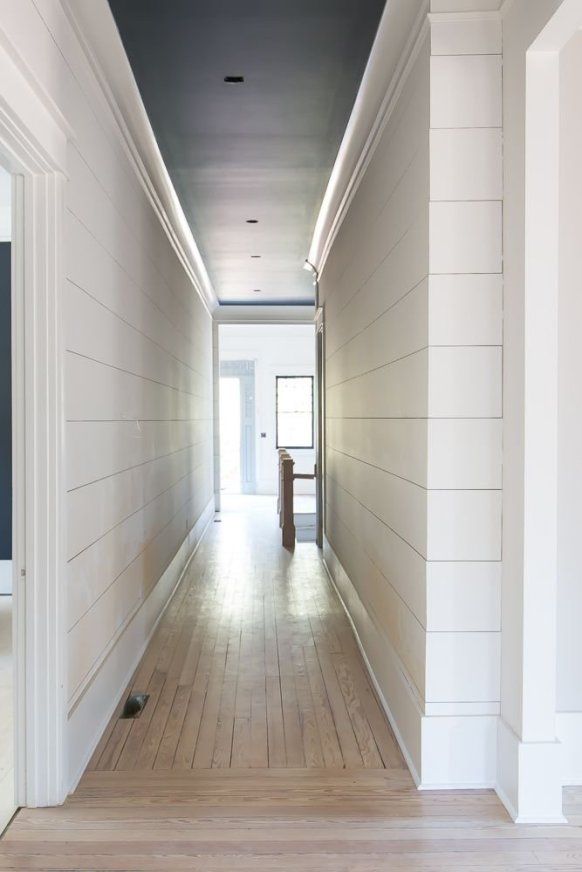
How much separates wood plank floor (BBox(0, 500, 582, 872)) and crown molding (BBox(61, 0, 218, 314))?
2.64 metres

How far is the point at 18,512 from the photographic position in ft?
7.88

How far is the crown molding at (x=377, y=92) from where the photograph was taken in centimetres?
270

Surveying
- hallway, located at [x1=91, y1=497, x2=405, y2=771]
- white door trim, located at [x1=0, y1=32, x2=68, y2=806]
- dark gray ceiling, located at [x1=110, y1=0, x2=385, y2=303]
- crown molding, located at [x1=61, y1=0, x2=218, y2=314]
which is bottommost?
hallway, located at [x1=91, y1=497, x2=405, y2=771]

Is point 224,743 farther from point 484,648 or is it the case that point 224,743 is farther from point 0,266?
point 0,266

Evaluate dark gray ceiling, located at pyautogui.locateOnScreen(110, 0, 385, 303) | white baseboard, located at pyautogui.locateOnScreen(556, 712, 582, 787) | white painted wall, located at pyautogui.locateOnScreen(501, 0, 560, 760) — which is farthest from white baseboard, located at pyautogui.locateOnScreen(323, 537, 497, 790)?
dark gray ceiling, located at pyautogui.locateOnScreen(110, 0, 385, 303)

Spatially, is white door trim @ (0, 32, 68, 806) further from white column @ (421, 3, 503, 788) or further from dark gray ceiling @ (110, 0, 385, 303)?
white column @ (421, 3, 503, 788)

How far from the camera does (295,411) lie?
1318 cm

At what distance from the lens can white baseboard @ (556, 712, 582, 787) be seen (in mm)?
2596

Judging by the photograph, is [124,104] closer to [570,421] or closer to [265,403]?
[570,421]

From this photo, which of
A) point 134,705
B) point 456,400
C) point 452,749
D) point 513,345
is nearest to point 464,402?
point 456,400

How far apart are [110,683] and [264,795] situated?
0.99m

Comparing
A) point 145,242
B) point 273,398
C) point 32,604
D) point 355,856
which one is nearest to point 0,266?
point 145,242

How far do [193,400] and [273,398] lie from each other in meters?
5.68

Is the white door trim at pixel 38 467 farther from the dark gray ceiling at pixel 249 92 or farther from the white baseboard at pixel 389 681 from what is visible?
the white baseboard at pixel 389 681
